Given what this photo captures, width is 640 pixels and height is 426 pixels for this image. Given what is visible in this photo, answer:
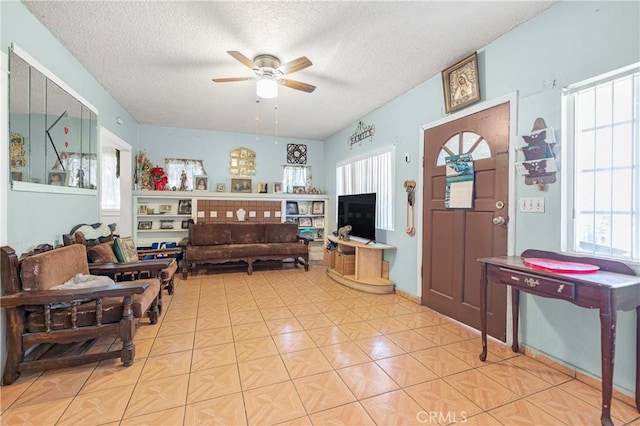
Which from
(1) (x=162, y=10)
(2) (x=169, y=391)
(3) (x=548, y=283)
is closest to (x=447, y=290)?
(3) (x=548, y=283)

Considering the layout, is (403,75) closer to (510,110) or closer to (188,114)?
(510,110)

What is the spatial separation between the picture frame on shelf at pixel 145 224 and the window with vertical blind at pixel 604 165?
19.1 feet

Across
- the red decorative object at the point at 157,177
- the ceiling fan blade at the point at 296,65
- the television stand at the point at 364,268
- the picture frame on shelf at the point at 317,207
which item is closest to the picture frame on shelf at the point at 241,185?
the red decorative object at the point at 157,177

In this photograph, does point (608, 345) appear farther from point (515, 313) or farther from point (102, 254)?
point (102, 254)

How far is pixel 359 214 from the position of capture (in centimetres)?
448

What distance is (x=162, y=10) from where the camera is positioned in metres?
2.14

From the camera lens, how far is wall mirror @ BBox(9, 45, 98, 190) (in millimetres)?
1991

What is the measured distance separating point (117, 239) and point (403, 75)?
12.3 ft

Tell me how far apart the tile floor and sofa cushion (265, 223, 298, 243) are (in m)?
2.47

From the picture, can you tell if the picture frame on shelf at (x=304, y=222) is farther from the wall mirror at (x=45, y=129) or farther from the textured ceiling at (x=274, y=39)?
the wall mirror at (x=45, y=129)

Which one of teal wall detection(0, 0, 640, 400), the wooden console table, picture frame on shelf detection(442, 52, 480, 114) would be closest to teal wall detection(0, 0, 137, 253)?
teal wall detection(0, 0, 640, 400)

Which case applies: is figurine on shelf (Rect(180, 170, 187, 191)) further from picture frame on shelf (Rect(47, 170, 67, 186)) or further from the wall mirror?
picture frame on shelf (Rect(47, 170, 67, 186))

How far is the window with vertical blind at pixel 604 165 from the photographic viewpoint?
5.77 feet

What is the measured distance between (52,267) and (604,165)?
12.9ft
